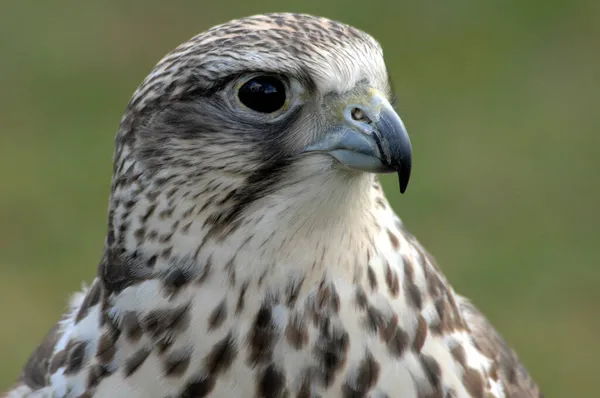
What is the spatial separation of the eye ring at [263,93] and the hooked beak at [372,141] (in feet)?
0.46

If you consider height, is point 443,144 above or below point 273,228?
below

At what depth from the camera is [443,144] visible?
24.9 ft

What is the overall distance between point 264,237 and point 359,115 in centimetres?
37

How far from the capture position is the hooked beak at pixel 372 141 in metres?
2.54

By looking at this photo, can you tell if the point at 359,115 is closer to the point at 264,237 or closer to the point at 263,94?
the point at 263,94

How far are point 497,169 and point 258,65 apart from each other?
4.99m

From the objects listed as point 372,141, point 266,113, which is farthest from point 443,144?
point 372,141

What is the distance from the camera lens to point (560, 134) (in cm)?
A: 764

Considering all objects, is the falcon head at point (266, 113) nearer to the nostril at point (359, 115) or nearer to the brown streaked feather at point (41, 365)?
the nostril at point (359, 115)

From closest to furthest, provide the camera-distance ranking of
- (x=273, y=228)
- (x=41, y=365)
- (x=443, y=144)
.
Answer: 1. (x=273, y=228)
2. (x=41, y=365)
3. (x=443, y=144)

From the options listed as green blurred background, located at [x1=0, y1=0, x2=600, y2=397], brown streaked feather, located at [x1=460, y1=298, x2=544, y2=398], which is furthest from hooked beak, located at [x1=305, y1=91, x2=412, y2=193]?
green blurred background, located at [x1=0, y1=0, x2=600, y2=397]

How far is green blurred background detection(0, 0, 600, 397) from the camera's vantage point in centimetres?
665

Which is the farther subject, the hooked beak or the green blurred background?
the green blurred background

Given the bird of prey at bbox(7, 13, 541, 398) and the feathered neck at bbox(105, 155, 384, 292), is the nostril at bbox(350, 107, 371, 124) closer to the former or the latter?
the bird of prey at bbox(7, 13, 541, 398)
